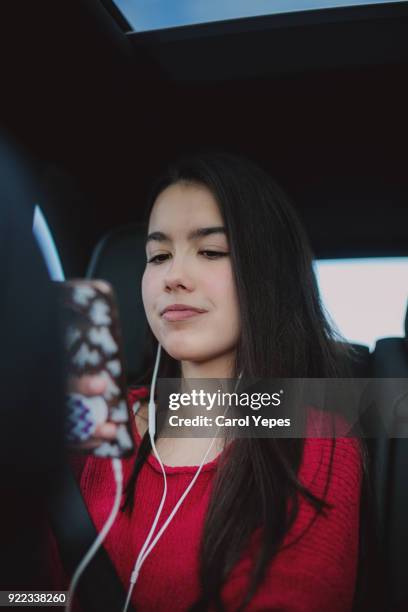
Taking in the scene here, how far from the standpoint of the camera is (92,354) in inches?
23.3

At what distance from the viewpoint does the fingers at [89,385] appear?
586 millimetres

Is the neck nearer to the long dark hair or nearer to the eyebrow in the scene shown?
the long dark hair

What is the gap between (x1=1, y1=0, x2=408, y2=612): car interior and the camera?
99 cm

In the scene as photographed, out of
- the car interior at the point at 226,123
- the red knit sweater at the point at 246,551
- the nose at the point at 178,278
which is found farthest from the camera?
the car interior at the point at 226,123

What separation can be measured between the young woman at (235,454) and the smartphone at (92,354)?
3 cm

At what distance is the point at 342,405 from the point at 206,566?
0.36m

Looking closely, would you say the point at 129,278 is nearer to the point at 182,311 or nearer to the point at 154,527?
the point at 182,311

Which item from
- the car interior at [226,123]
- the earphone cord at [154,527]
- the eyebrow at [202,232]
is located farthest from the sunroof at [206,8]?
the earphone cord at [154,527]

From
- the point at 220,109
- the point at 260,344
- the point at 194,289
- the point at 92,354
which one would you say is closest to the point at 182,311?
the point at 194,289

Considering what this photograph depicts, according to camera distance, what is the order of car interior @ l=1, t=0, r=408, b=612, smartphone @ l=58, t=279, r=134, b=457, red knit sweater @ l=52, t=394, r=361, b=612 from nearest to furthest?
smartphone @ l=58, t=279, r=134, b=457, red knit sweater @ l=52, t=394, r=361, b=612, car interior @ l=1, t=0, r=408, b=612

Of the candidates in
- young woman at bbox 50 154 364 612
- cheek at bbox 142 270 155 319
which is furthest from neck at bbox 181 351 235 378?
cheek at bbox 142 270 155 319

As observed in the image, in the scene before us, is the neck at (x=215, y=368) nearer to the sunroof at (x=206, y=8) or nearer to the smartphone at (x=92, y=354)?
the smartphone at (x=92, y=354)

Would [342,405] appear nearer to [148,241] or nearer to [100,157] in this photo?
[148,241]

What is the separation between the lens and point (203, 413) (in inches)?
33.7
